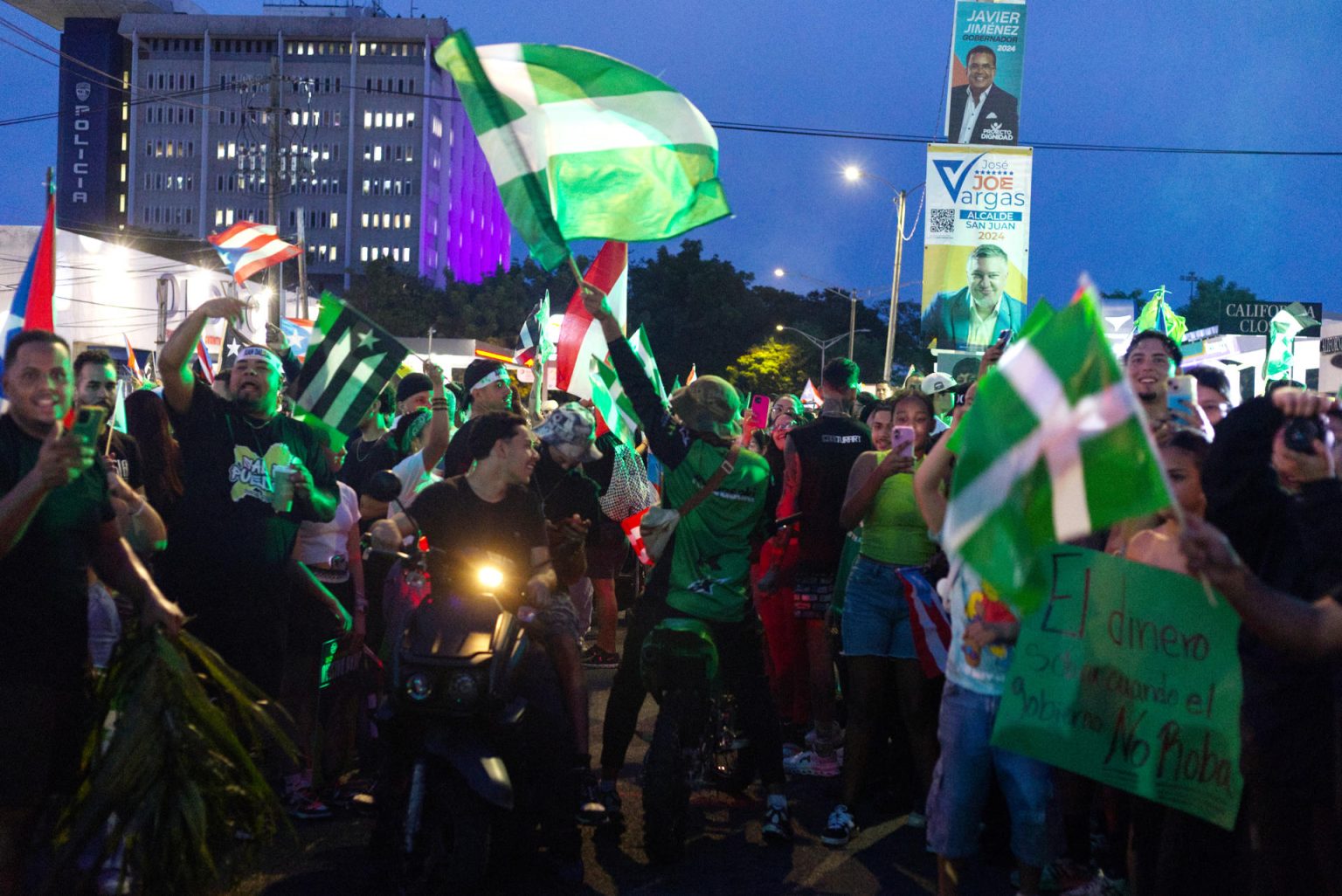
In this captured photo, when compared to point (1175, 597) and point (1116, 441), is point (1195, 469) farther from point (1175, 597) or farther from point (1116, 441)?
point (1116, 441)

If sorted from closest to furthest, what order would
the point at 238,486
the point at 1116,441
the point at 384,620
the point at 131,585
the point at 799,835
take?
the point at 1116,441 → the point at 131,585 → the point at 238,486 → the point at 799,835 → the point at 384,620

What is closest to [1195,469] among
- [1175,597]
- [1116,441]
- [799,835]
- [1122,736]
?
[1175,597]

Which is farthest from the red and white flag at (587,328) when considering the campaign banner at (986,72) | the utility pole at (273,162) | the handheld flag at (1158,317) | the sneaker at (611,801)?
the utility pole at (273,162)

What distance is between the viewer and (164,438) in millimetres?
6047

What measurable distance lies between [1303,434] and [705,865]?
3.19 meters

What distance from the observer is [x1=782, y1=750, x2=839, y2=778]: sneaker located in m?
7.36

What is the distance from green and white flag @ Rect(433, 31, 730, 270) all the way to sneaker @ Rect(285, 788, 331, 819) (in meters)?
2.77

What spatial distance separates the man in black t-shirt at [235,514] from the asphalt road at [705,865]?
795 millimetres

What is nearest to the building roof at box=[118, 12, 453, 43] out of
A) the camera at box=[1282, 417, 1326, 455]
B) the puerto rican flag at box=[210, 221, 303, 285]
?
the puerto rican flag at box=[210, 221, 303, 285]

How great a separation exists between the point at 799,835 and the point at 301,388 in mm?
3323

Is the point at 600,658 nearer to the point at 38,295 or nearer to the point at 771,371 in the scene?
the point at 38,295

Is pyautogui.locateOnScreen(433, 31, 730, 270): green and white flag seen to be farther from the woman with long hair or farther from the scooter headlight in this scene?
the scooter headlight

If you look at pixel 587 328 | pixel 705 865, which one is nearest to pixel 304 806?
pixel 705 865

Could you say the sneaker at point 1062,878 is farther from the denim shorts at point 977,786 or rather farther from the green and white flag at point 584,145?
the green and white flag at point 584,145
